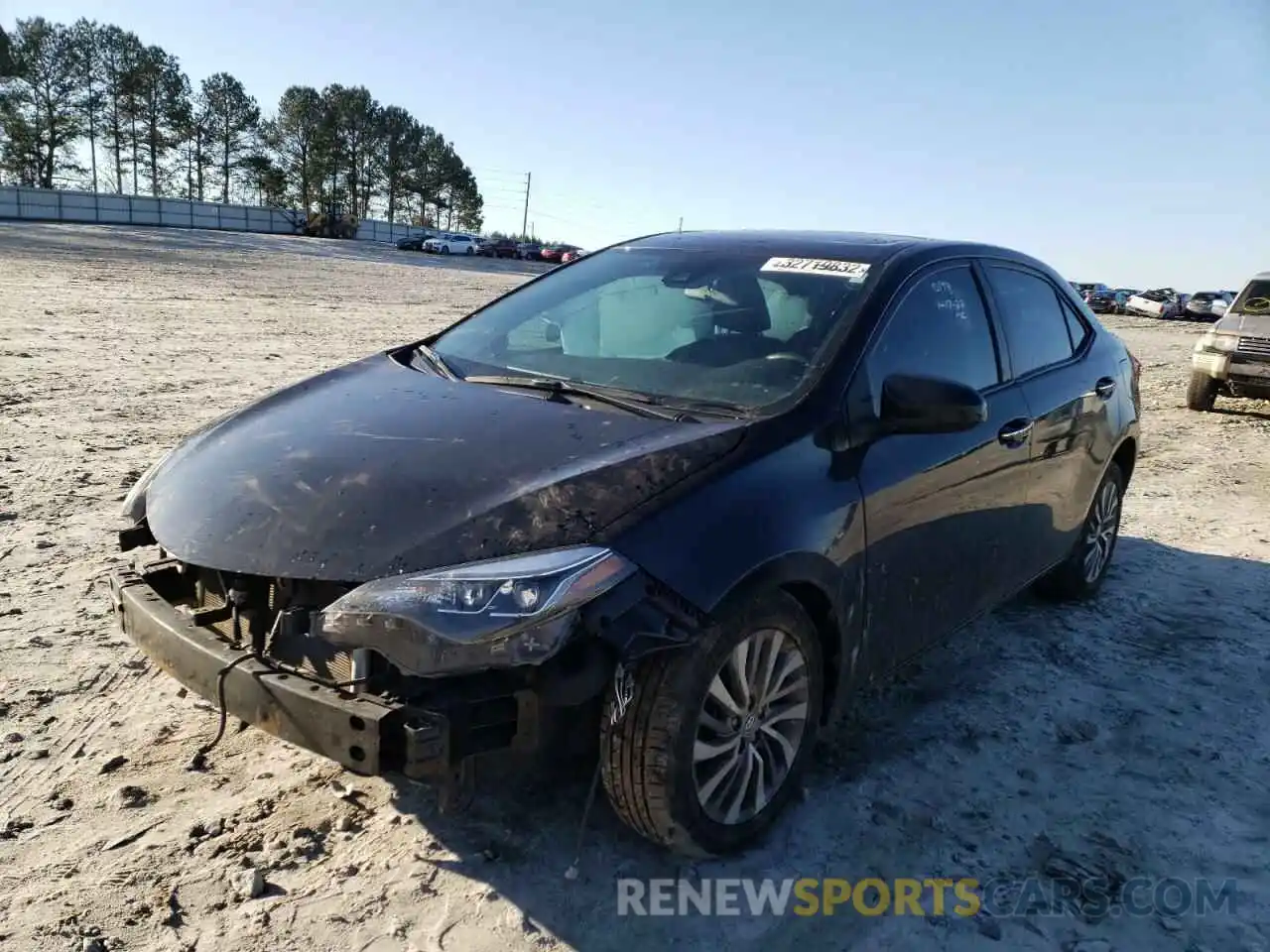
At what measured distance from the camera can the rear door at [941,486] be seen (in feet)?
10.4

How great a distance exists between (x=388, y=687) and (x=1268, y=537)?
6.41 m

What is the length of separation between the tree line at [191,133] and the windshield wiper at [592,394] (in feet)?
223

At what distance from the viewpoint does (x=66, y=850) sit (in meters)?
2.70

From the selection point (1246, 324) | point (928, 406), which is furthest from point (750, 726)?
point (1246, 324)

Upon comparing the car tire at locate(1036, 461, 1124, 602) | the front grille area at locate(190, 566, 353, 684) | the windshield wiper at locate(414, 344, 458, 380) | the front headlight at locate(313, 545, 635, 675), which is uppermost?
the windshield wiper at locate(414, 344, 458, 380)

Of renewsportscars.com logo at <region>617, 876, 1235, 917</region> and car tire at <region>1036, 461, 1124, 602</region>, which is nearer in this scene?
renewsportscars.com logo at <region>617, 876, 1235, 917</region>

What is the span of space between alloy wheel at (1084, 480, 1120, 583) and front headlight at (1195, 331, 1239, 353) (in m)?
8.14

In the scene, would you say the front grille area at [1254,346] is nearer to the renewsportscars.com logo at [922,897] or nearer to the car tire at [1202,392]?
the car tire at [1202,392]

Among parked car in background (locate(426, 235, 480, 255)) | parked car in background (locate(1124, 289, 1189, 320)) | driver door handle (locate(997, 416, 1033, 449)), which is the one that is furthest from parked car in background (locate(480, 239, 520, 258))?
driver door handle (locate(997, 416, 1033, 449))

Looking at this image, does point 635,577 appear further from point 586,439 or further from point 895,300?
point 895,300

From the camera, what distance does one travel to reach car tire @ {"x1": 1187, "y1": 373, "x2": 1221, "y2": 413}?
12383 mm

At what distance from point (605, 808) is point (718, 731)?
56 cm

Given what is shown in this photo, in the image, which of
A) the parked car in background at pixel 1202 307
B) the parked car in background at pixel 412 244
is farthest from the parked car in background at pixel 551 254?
the parked car in background at pixel 1202 307

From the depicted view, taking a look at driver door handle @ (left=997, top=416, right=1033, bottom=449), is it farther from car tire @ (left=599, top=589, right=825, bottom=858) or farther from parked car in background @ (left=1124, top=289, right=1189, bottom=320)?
parked car in background @ (left=1124, top=289, right=1189, bottom=320)
